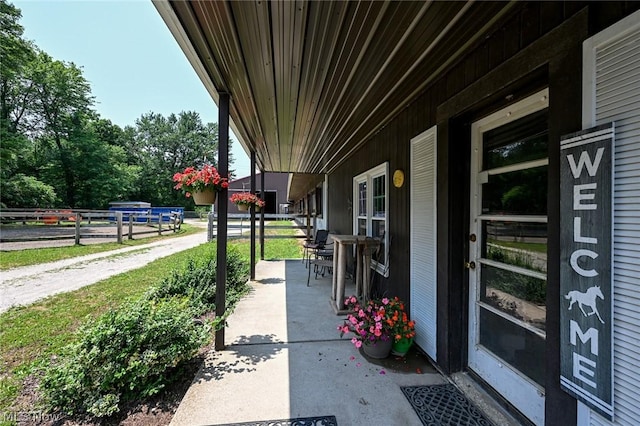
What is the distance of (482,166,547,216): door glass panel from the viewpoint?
1577 millimetres

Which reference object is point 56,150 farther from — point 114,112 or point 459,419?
point 459,419

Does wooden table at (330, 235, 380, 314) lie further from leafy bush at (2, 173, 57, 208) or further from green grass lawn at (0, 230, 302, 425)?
leafy bush at (2, 173, 57, 208)

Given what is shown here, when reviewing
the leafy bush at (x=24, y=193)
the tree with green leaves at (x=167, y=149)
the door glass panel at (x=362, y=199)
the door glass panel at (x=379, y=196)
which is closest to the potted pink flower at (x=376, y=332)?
the door glass panel at (x=379, y=196)

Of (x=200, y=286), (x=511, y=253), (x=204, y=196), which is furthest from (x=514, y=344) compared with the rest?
(x=200, y=286)

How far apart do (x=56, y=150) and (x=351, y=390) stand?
85.3 ft

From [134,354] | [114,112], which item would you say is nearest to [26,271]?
[134,354]

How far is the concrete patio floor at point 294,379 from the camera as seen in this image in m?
1.83

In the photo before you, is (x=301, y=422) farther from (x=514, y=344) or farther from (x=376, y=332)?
(x=514, y=344)

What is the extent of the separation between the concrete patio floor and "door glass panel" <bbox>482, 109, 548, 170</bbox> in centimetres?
171

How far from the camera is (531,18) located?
4.82ft

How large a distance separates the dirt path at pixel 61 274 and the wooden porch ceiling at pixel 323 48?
13.1 ft

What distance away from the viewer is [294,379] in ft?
7.27

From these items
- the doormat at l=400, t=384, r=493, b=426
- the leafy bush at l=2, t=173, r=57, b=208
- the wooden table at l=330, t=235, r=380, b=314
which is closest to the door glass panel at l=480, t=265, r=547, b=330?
the doormat at l=400, t=384, r=493, b=426

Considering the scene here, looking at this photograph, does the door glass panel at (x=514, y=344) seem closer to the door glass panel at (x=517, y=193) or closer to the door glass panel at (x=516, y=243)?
the door glass panel at (x=516, y=243)
